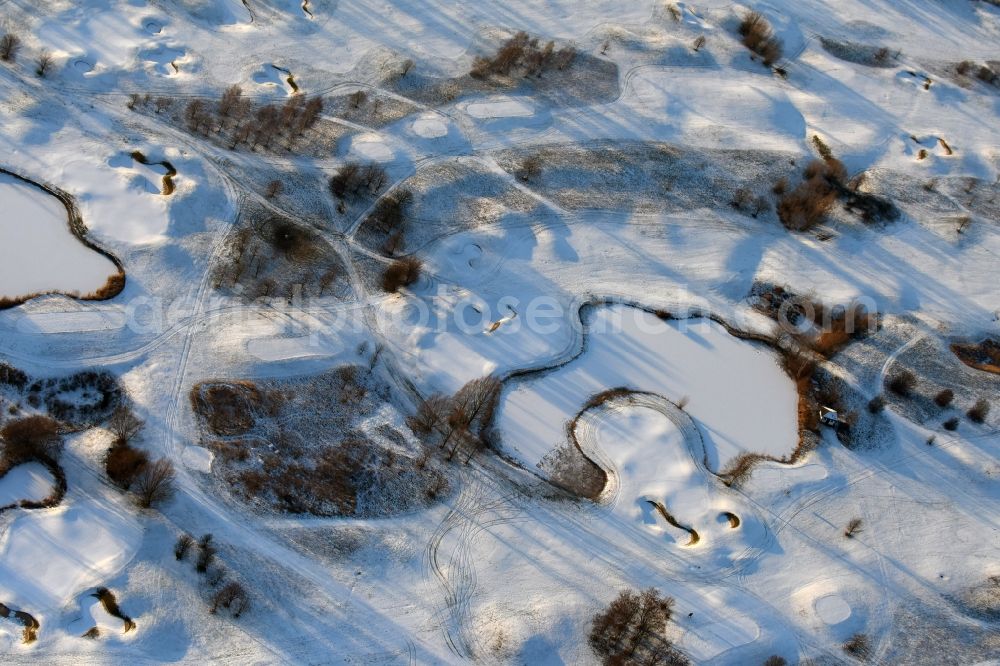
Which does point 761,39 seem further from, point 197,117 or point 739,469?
point 197,117

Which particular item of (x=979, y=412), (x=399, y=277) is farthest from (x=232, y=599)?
(x=979, y=412)

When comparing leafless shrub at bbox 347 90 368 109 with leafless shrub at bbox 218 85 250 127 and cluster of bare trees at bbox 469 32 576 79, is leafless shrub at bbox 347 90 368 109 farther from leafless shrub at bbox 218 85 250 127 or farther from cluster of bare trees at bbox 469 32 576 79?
cluster of bare trees at bbox 469 32 576 79

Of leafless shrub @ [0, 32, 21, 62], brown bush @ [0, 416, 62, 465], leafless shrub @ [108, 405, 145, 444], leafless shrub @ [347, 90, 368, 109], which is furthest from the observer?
leafless shrub @ [347, 90, 368, 109]

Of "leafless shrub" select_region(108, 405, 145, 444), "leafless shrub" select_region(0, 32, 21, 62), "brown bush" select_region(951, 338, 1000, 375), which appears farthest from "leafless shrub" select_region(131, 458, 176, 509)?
"brown bush" select_region(951, 338, 1000, 375)

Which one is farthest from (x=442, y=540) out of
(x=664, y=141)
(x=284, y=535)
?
(x=664, y=141)

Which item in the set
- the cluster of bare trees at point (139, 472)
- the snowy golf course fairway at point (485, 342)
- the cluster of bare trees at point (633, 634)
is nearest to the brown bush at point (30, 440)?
A: the snowy golf course fairway at point (485, 342)

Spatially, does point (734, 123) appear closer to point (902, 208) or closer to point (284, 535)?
point (902, 208)
